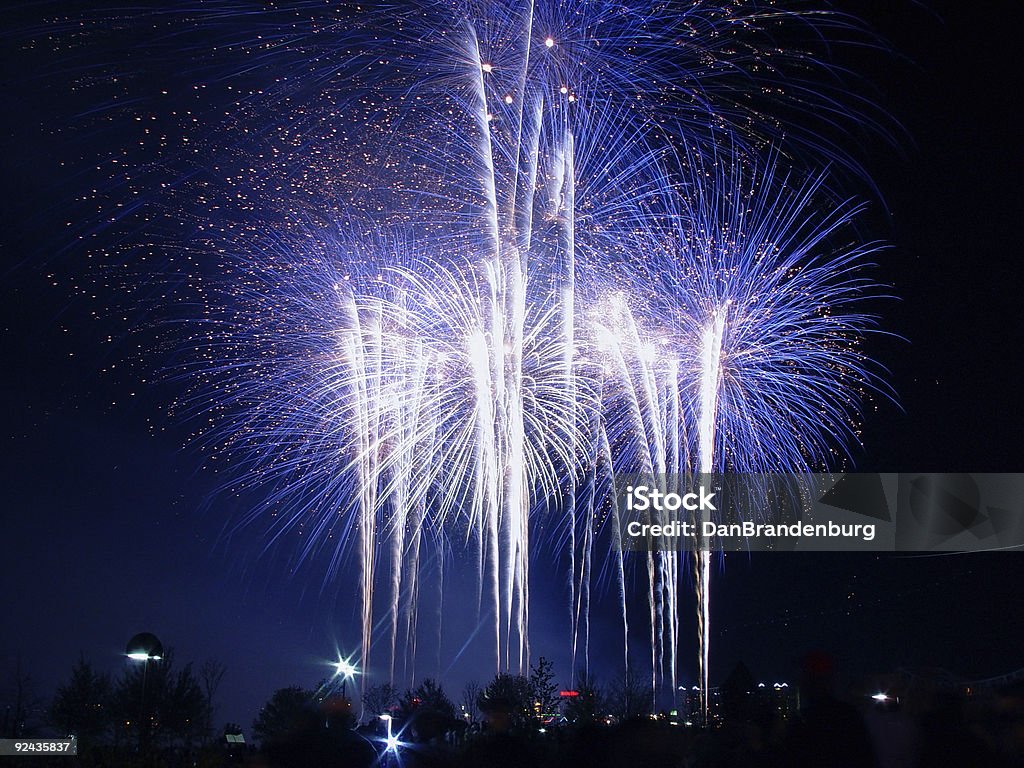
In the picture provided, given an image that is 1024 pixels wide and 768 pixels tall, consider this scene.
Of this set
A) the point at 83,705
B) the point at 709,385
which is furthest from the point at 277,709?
the point at 709,385

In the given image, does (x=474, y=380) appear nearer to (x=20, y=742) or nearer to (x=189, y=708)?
(x=20, y=742)

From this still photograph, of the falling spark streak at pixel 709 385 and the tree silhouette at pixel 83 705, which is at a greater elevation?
the falling spark streak at pixel 709 385

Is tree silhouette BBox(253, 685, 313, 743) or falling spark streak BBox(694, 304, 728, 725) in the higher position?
falling spark streak BBox(694, 304, 728, 725)

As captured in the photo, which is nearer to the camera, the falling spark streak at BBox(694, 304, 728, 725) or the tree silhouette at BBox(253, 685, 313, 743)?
the falling spark streak at BBox(694, 304, 728, 725)

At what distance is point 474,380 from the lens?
24188mm

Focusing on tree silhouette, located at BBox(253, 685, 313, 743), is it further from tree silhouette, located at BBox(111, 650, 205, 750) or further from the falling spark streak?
the falling spark streak

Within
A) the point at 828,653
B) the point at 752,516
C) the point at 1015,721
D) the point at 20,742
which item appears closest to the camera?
the point at 828,653

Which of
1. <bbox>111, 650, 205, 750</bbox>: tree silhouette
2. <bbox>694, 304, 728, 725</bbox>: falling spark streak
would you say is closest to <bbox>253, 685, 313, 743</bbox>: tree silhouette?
<bbox>111, 650, 205, 750</bbox>: tree silhouette

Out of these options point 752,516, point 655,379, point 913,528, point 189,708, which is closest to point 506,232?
point 655,379

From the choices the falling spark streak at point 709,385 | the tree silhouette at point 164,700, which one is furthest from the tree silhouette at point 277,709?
the falling spark streak at point 709,385

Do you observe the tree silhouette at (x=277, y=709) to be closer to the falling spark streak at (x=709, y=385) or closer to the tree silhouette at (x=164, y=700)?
the tree silhouette at (x=164, y=700)

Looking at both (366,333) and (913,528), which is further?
(913,528)

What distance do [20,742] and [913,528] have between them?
2273 centimetres

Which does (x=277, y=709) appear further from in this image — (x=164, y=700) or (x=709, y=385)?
(x=709, y=385)
